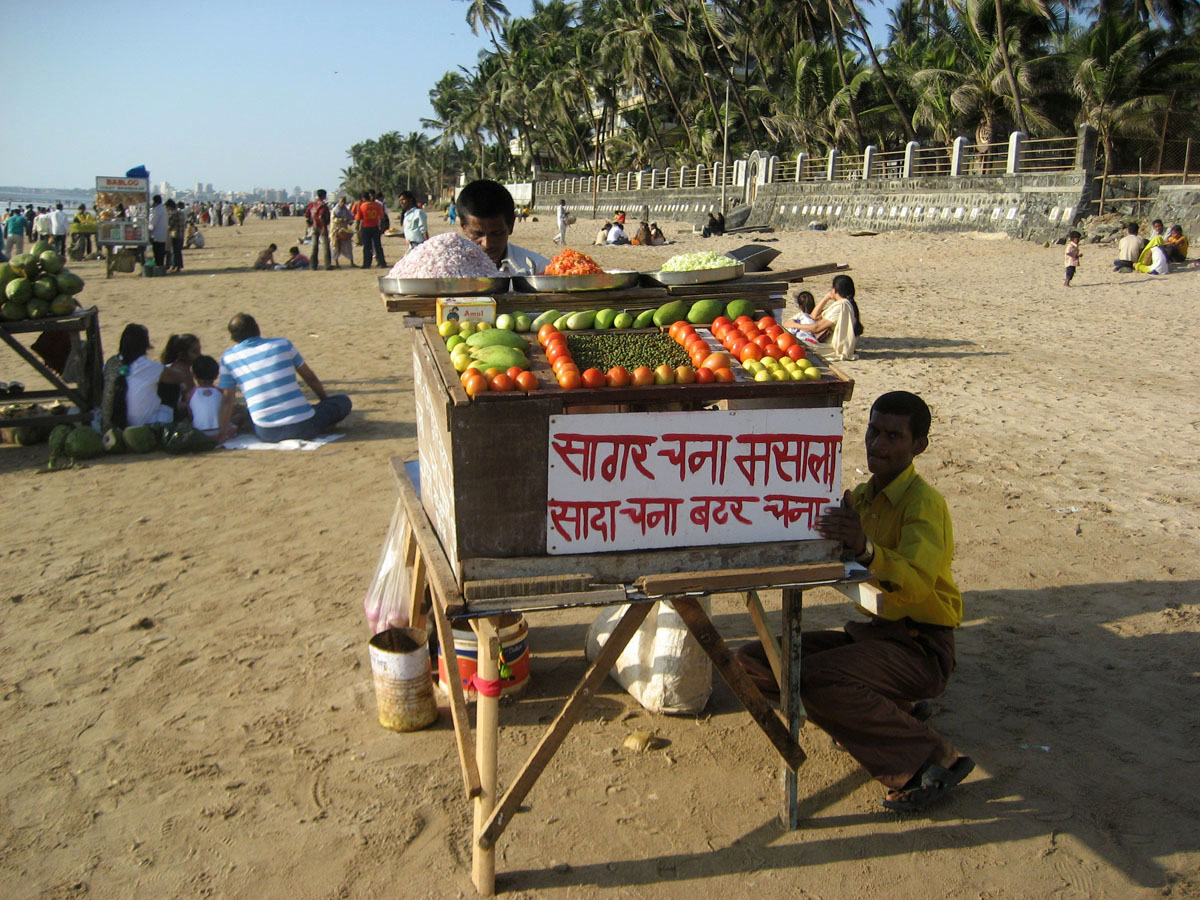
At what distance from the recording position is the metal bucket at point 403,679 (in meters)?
3.22

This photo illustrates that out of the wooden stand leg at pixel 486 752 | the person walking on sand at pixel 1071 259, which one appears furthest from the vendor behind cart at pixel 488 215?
the person walking on sand at pixel 1071 259

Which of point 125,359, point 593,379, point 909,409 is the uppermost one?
point 593,379

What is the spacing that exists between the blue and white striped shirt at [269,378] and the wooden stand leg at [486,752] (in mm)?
4810

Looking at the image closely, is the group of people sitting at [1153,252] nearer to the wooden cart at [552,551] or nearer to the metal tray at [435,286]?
the wooden cart at [552,551]

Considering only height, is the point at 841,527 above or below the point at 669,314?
below

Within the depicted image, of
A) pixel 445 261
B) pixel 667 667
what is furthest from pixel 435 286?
pixel 667 667

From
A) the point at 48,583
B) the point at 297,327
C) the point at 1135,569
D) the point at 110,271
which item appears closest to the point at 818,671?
the point at 1135,569

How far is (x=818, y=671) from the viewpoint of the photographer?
277 centimetres

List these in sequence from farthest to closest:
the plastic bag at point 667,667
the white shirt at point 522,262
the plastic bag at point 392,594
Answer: the white shirt at point 522,262
the plastic bag at point 392,594
the plastic bag at point 667,667

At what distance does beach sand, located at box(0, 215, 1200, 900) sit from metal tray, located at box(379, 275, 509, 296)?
161 cm

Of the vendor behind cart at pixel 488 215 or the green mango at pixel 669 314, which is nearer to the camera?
the green mango at pixel 669 314

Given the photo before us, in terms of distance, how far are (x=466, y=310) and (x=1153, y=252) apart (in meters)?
15.7

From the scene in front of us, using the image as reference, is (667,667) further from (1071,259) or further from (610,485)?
(1071,259)

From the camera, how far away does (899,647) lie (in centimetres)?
286
